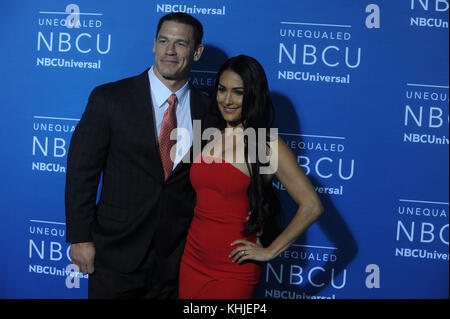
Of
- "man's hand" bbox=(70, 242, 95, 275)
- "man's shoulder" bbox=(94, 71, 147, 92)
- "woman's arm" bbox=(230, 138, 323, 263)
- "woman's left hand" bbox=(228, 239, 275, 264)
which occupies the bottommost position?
"man's hand" bbox=(70, 242, 95, 275)

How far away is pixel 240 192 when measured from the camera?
166 cm

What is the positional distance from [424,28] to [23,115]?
2.66 m

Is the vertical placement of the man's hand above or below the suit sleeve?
below

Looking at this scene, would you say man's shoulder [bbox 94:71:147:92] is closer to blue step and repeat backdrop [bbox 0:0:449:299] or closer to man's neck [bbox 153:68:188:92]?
man's neck [bbox 153:68:188:92]

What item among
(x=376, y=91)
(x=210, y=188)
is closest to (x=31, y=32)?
(x=210, y=188)

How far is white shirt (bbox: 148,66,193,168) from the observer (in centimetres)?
178

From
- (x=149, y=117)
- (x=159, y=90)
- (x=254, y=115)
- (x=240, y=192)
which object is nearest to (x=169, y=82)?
(x=159, y=90)

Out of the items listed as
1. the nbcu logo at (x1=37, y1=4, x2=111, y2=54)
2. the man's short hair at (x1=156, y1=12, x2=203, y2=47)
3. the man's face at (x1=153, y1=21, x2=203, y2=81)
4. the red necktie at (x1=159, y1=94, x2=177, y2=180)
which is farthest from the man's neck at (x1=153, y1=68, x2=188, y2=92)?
the nbcu logo at (x1=37, y1=4, x2=111, y2=54)

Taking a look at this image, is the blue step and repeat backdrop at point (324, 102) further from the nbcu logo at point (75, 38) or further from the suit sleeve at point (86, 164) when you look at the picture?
the suit sleeve at point (86, 164)

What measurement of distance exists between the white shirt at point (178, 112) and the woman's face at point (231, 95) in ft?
0.69

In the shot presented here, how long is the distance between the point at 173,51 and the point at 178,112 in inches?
11.6

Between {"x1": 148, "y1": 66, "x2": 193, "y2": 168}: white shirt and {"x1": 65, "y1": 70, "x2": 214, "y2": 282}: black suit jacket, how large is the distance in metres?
0.04

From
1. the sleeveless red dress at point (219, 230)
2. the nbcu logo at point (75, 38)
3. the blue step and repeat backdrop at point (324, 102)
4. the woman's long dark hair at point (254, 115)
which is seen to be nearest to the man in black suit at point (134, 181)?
the sleeveless red dress at point (219, 230)

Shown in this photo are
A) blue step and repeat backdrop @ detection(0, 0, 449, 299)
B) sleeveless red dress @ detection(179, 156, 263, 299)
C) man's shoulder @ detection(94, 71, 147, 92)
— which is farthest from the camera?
blue step and repeat backdrop @ detection(0, 0, 449, 299)
